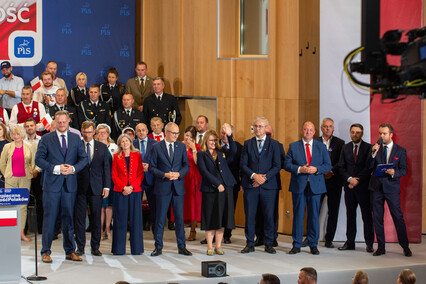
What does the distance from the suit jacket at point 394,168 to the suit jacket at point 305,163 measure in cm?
58

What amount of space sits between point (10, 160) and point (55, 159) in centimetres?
140

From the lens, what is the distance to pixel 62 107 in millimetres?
10039

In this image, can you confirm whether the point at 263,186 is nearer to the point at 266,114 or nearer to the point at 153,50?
the point at 266,114

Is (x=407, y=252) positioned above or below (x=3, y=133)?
below

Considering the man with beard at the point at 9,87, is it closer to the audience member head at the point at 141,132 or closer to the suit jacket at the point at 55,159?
the audience member head at the point at 141,132

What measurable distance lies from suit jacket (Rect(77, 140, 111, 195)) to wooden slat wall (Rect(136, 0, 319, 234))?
7.96 feet

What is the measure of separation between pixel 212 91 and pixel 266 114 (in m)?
1.00

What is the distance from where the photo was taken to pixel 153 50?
11516 millimetres

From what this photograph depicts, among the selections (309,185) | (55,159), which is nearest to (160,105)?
(55,159)

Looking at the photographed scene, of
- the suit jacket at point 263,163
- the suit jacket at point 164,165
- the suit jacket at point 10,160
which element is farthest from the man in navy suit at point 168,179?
the suit jacket at point 10,160

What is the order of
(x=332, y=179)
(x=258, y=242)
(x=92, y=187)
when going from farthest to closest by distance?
(x=258, y=242) < (x=332, y=179) < (x=92, y=187)

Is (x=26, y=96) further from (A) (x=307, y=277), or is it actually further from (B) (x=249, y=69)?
(A) (x=307, y=277)

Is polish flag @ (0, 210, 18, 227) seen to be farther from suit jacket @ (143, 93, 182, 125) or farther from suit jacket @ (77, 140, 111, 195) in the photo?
suit jacket @ (143, 93, 182, 125)

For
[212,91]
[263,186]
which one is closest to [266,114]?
[212,91]
